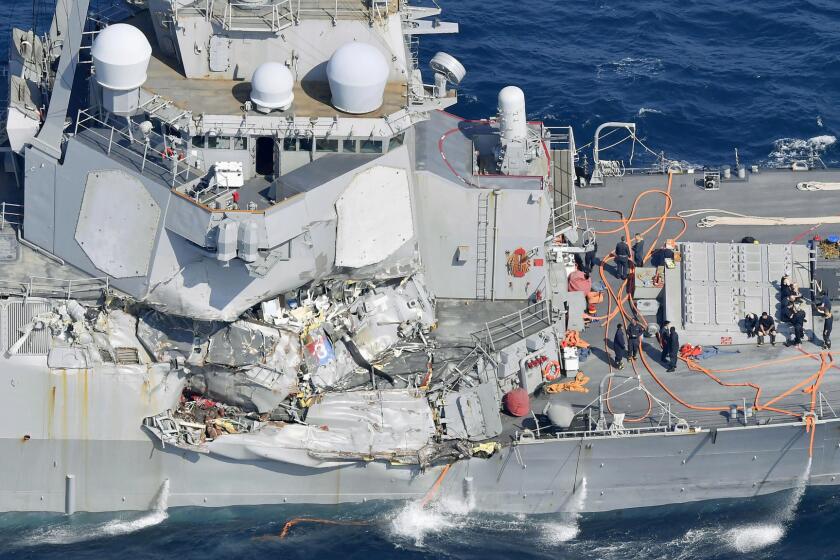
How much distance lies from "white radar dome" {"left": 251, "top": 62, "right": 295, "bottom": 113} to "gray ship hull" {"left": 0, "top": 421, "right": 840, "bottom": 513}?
808 cm

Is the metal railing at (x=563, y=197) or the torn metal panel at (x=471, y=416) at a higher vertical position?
the metal railing at (x=563, y=197)

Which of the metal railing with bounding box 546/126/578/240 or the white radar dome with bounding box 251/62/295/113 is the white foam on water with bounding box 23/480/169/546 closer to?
the white radar dome with bounding box 251/62/295/113

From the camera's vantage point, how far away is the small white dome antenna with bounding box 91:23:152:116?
2794 centimetres

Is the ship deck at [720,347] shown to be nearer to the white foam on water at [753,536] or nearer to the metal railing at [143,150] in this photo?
the white foam on water at [753,536]

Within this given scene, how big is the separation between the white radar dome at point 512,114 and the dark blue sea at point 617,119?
9369 millimetres

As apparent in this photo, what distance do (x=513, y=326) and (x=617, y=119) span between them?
44.7 ft

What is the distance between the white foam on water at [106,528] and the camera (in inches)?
1172

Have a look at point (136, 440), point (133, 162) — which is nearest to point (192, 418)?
point (136, 440)

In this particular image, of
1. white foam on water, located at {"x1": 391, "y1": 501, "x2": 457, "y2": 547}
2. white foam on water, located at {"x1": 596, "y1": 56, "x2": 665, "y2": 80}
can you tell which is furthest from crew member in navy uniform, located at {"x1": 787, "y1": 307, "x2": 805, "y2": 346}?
white foam on water, located at {"x1": 596, "y1": 56, "x2": 665, "y2": 80}

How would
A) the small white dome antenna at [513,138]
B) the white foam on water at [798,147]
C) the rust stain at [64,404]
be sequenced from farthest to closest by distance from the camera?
the white foam on water at [798,147] → the small white dome antenna at [513,138] → the rust stain at [64,404]

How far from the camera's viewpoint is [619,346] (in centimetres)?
3167

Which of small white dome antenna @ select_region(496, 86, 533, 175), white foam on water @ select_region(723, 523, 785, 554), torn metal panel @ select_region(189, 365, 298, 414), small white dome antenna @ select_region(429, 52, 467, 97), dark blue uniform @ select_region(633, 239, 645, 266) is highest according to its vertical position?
small white dome antenna @ select_region(429, 52, 467, 97)

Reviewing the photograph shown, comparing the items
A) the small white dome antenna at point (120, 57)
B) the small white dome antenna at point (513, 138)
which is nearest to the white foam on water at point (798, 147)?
the small white dome antenna at point (513, 138)

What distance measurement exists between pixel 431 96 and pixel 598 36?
1833cm
